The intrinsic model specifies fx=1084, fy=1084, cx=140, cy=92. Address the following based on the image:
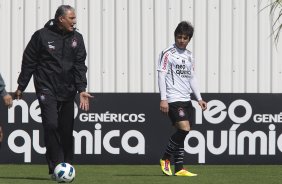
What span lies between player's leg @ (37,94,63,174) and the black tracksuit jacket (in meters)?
0.09

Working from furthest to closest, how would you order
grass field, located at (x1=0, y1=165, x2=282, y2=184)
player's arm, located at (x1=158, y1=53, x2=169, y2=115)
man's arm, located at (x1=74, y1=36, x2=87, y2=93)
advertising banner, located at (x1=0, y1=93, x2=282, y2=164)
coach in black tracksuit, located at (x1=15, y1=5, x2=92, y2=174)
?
advertising banner, located at (x1=0, y1=93, x2=282, y2=164), player's arm, located at (x1=158, y1=53, x2=169, y2=115), grass field, located at (x1=0, y1=165, x2=282, y2=184), man's arm, located at (x1=74, y1=36, x2=87, y2=93), coach in black tracksuit, located at (x1=15, y1=5, x2=92, y2=174)

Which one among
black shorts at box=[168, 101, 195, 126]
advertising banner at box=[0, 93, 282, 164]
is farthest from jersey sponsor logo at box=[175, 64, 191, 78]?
advertising banner at box=[0, 93, 282, 164]

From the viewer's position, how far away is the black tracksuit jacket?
37.5ft

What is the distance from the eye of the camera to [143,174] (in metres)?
13.1

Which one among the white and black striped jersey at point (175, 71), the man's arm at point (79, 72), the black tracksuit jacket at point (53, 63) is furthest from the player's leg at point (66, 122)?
the white and black striped jersey at point (175, 71)

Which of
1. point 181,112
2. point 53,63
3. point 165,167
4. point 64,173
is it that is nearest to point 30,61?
point 53,63

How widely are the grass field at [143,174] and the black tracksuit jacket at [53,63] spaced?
39.7 inches

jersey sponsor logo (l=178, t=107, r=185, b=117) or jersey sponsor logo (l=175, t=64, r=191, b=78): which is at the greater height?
jersey sponsor logo (l=175, t=64, r=191, b=78)

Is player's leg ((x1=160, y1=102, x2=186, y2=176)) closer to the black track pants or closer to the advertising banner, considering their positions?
the black track pants

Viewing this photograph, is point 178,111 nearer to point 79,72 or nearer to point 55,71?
point 79,72

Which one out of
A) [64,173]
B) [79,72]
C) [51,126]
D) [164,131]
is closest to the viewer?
[64,173]

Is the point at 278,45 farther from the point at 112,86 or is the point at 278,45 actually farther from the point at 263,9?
the point at 112,86

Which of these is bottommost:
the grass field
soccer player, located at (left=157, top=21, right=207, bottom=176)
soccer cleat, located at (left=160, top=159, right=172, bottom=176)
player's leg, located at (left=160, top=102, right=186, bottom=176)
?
the grass field

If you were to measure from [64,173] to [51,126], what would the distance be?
1.99 ft
